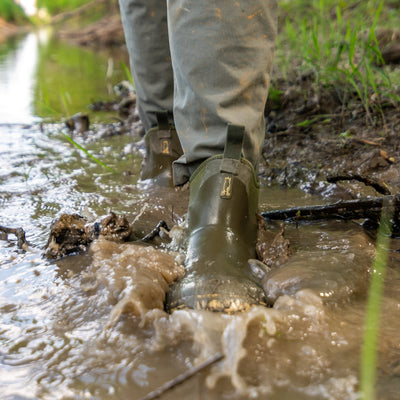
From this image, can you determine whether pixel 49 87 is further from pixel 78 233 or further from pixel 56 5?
pixel 56 5

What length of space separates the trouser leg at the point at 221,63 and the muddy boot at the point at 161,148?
0.69 meters

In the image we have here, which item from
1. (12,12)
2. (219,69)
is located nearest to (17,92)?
(219,69)

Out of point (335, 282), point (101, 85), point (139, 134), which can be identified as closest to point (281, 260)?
point (335, 282)

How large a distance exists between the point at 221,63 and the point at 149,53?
0.85 metres

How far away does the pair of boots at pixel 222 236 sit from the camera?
3.61ft

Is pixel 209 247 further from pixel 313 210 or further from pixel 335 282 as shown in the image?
pixel 313 210

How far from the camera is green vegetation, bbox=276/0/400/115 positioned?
90.5 inches

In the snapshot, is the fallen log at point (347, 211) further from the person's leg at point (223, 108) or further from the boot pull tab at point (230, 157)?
the boot pull tab at point (230, 157)

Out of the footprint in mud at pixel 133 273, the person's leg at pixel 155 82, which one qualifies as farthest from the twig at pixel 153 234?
the person's leg at pixel 155 82

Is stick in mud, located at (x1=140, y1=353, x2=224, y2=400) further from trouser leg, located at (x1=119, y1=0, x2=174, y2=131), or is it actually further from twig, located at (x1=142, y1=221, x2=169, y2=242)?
trouser leg, located at (x1=119, y1=0, x2=174, y2=131)

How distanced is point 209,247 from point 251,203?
24 centimetres

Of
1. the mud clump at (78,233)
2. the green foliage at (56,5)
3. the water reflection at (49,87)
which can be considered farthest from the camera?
the green foliage at (56,5)

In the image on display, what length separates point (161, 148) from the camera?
2.12 metres

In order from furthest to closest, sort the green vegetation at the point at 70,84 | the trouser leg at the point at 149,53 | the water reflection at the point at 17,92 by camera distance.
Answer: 1. the green vegetation at the point at 70,84
2. the water reflection at the point at 17,92
3. the trouser leg at the point at 149,53
